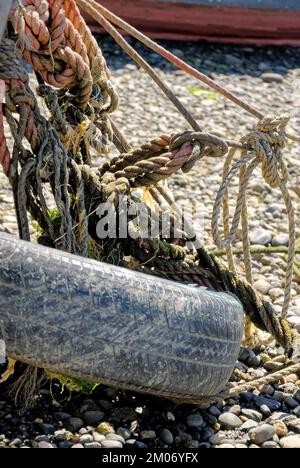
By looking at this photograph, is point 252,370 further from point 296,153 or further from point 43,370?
point 296,153

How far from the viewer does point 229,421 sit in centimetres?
329

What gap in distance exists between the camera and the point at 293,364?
3686mm

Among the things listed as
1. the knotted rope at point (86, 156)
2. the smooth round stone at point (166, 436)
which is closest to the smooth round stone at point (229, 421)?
the smooth round stone at point (166, 436)

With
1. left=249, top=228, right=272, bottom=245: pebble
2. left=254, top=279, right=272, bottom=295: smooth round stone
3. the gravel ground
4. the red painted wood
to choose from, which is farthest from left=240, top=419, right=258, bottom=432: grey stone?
the red painted wood

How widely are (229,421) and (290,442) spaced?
0.23 m

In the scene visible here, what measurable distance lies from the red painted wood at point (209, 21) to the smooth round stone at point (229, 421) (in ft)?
16.6

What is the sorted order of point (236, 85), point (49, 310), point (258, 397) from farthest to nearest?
point (236, 85) → point (258, 397) → point (49, 310)

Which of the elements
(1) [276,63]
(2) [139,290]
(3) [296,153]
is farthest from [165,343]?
(1) [276,63]

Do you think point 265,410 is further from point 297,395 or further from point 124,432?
point 124,432

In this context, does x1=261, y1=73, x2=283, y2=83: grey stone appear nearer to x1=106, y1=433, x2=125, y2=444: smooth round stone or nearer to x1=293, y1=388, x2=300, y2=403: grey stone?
x1=293, y1=388, x2=300, y2=403: grey stone

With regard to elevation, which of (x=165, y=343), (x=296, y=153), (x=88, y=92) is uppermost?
(x=88, y=92)

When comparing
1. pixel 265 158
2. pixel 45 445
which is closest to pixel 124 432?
pixel 45 445

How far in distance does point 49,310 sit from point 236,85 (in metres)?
4.65

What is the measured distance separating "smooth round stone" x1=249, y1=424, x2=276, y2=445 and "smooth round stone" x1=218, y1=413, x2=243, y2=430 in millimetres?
72
